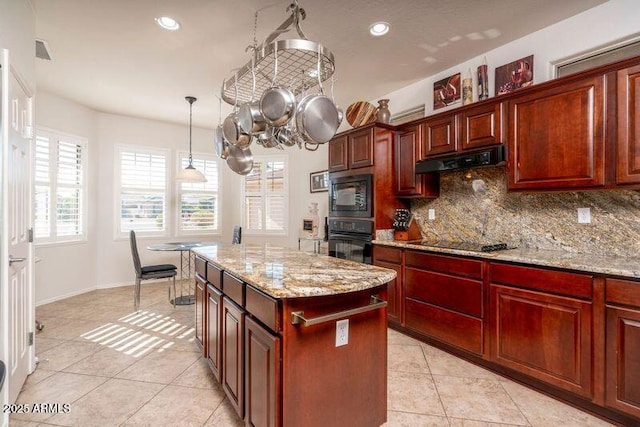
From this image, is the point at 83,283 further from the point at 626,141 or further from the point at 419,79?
the point at 626,141

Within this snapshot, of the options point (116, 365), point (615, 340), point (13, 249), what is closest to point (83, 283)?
point (116, 365)

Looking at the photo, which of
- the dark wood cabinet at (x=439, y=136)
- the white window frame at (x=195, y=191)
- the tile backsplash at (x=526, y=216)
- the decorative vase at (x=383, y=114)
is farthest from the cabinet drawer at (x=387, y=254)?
the white window frame at (x=195, y=191)

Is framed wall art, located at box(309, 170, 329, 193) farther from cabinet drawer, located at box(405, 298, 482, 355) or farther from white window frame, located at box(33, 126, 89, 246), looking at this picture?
white window frame, located at box(33, 126, 89, 246)

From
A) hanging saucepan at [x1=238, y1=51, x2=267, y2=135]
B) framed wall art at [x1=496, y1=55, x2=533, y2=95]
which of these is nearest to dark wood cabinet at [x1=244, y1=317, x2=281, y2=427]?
hanging saucepan at [x1=238, y1=51, x2=267, y2=135]

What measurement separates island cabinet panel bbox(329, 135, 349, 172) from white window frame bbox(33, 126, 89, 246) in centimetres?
381

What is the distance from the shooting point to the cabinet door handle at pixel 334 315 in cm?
131

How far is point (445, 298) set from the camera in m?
2.69

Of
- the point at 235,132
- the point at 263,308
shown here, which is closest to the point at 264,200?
the point at 235,132

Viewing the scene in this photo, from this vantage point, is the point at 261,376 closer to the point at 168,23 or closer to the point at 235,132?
the point at 235,132

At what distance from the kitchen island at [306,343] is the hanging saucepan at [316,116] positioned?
845 mm

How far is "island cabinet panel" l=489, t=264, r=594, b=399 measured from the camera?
75.0 inches

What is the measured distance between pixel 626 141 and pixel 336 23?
7.25 feet

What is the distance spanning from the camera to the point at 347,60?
3139mm

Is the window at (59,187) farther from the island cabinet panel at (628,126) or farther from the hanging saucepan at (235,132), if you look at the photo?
the island cabinet panel at (628,126)
